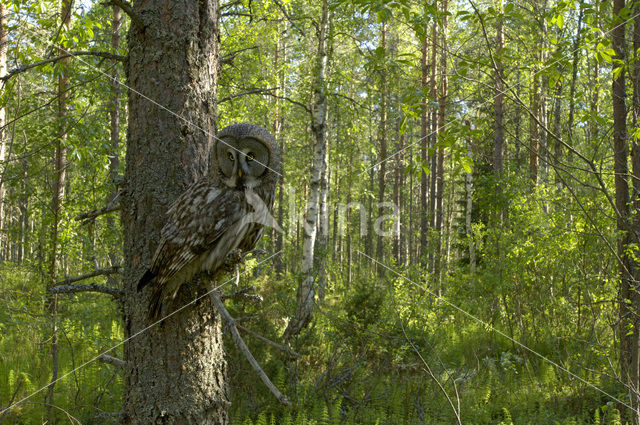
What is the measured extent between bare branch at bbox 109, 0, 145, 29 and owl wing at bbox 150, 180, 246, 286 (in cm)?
87

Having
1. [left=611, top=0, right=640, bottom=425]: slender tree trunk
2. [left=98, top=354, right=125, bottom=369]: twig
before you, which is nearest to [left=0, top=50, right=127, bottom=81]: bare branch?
[left=98, top=354, right=125, bottom=369]: twig

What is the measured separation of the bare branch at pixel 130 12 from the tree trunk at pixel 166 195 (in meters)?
0.03

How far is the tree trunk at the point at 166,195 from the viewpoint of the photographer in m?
2.17

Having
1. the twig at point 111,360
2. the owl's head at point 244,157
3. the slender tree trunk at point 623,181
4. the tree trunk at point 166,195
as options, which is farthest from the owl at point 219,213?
the slender tree trunk at point 623,181

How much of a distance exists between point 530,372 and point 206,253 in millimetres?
6352

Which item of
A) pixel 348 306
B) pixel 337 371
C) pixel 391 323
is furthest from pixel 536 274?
pixel 337 371

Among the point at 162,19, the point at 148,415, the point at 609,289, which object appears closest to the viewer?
the point at 148,415

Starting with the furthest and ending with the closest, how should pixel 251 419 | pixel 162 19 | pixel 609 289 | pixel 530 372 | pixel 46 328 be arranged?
1. pixel 530 372
2. pixel 609 289
3. pixel 46 328
4. pixel 251 419
5. pixel 162 19

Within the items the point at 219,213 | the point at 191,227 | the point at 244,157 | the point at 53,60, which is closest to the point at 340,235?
the point at 244,157

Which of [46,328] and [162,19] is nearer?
[162,19]

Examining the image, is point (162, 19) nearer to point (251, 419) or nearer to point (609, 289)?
point (251, 419)

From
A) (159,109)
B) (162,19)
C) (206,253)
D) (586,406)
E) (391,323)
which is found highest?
(162,19)

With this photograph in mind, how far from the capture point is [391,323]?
6387 mm

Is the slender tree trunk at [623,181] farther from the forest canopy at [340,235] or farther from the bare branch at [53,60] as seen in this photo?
the bare branch at [53,60]
